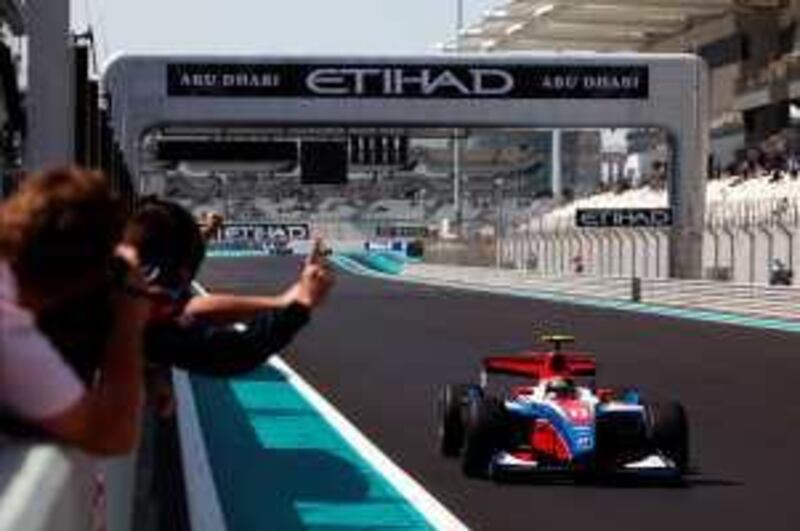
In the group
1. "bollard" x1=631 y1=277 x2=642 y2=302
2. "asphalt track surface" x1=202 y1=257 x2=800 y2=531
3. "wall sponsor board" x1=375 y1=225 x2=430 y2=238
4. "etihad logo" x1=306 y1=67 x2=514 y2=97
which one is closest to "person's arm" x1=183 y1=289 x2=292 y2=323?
"asphalt track surface" x1=202 y1=257 x2=800 y2=531

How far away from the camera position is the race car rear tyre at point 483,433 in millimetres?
11102

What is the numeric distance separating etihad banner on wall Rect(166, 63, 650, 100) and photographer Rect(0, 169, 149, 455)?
127 ft

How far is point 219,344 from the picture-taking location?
15.4ft

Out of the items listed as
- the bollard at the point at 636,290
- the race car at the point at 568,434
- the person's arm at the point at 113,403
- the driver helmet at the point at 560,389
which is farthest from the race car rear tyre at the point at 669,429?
the bollard at the point at 636,290

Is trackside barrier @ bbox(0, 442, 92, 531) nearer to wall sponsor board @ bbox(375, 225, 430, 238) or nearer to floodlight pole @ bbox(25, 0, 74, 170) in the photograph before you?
floodlight pole @ bbox(25, 0, 74, 170)

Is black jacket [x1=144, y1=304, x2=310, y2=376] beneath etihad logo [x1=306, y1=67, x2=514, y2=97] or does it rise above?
Result: beneath

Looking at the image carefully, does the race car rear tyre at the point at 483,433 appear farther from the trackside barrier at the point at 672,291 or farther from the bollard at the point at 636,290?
the bollard at the point at 636,290

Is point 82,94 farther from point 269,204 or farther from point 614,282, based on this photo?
point 269,204

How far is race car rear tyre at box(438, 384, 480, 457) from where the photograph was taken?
39.3 feet

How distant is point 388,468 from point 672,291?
32.7 m

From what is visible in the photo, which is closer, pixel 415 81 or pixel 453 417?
pixel 453 417

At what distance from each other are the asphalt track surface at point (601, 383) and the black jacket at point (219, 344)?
4.78 meters

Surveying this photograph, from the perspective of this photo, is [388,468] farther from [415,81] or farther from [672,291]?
[672,291]

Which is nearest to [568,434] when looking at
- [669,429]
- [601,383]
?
[669,429]
